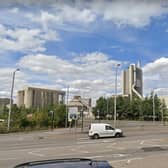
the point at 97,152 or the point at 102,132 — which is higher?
the point at 102,132

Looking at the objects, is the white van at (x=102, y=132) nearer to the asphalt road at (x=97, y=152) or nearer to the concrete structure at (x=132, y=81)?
the asphalt road at (x=97, y=152)

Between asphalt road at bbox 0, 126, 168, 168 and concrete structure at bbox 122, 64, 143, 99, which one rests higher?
concrete structure at bbox 122, 64, 143, 99

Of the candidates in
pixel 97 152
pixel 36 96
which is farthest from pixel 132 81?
pixel 97 152

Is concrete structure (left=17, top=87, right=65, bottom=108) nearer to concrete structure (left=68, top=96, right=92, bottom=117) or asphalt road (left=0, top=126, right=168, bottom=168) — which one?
concrete structure (left=68, top=96, right=92, bottom=117)

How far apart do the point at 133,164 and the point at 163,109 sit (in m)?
96.7

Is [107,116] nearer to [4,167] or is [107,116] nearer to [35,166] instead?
[4,167]

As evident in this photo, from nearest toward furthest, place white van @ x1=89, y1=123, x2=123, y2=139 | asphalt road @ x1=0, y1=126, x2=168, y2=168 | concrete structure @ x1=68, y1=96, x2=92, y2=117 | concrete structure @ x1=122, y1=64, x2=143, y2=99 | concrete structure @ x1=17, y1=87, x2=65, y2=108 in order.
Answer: asphalt road @ x1=0, y1=126, x2=168, y2=168
white van @ x1=89, y1=123, x2=123, y2=139
concrete structure @ x1=68, y1=96, x2=92, y2=117
concrete structure @ x1=122, y1=64, x2=143, y2=99
concrete structure @ x1=17, y1=87, x2=65, y2=108

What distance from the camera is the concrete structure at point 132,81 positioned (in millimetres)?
136375

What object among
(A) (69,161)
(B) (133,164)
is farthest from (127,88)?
(A) (69,161)

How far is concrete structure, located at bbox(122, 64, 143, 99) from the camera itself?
136375 mm

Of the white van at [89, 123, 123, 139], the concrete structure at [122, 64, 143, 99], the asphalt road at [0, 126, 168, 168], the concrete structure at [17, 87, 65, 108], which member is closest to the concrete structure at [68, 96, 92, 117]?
the concrete structure at [17, 87, 65, 108]

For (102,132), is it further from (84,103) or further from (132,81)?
(84,103)

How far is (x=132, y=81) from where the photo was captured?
465 ft

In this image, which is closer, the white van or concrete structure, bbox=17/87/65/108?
the white van
